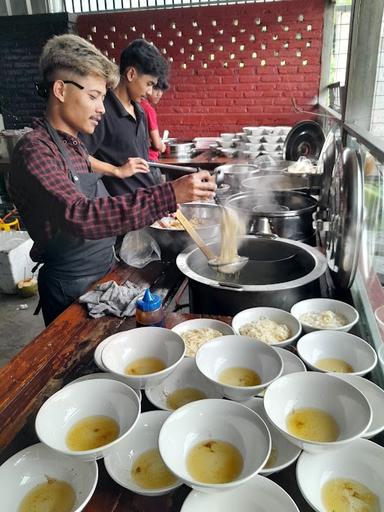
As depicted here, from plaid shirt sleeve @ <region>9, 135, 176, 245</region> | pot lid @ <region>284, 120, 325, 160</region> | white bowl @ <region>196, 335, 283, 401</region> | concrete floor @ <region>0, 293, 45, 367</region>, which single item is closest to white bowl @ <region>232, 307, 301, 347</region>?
white bowl @ <region>196, 335, 283, 401</region>

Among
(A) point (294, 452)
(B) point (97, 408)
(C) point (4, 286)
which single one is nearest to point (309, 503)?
(A) point (294, 452)

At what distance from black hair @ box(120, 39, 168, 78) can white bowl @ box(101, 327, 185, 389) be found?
8.48ft

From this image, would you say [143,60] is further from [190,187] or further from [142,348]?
[142,348]

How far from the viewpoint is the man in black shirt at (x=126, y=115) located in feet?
10.4

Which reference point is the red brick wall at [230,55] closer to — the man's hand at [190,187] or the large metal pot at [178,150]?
the large metal pot at [178,150]

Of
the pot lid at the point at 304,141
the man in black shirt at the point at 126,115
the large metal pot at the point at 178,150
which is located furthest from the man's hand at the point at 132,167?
the large metal pot at the point at 178,150

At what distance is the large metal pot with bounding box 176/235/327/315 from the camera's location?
1.68 metres

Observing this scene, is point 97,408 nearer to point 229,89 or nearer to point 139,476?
point 139,476

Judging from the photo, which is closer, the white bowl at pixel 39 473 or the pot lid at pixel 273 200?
the white bowl at pixel 39 473

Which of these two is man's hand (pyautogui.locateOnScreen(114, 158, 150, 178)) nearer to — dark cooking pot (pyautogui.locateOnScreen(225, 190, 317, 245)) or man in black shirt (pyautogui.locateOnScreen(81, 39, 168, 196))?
man in black shirt (pyautogui.locateOnScreen(81, 39, 168, 196))

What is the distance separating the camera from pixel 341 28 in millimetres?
6477

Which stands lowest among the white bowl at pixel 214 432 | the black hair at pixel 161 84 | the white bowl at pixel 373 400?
the white bowl at pixel 373 400

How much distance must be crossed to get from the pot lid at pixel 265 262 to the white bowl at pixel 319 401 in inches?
33.1

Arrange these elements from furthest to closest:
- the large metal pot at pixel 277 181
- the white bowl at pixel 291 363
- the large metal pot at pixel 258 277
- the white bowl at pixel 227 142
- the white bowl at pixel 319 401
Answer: the white bowl at pixel 227 142, the large metal pot at pixel 277 181, the large metal pot at pixel 258 277, the white bowl at pixel 291 363, the white bowl at pixel 319 401
